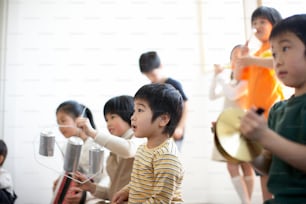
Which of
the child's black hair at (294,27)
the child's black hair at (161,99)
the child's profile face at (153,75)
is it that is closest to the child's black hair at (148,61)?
the child's profile face at (153,75)

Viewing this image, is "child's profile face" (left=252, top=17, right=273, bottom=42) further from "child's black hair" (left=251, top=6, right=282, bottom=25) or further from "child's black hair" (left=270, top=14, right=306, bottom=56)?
"child's black hair" (left=270, top=14, right=306, bottom=56)

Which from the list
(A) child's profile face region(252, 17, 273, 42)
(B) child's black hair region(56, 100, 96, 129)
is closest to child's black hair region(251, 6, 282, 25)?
(A) child's profile face region(252, 17, 273, 42)

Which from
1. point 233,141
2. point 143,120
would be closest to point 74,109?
point 143,120

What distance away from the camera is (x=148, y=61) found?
3.64 feet

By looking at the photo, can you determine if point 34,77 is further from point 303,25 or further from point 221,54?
point 303,25

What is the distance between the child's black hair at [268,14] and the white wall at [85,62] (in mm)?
156

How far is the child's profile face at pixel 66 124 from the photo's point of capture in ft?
3.86

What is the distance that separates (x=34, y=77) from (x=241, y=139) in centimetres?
86

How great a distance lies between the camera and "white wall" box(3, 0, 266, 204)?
110 cm

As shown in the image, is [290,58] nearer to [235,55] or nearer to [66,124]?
[235,55]

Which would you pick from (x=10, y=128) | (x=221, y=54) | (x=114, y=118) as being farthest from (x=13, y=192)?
(x=221, y=54)

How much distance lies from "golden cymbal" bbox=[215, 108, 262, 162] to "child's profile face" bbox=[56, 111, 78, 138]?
28.3 inches

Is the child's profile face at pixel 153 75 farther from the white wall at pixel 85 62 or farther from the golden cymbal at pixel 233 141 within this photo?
the golden cymbal at pixel 233 141

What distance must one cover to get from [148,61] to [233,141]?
2.10ft
